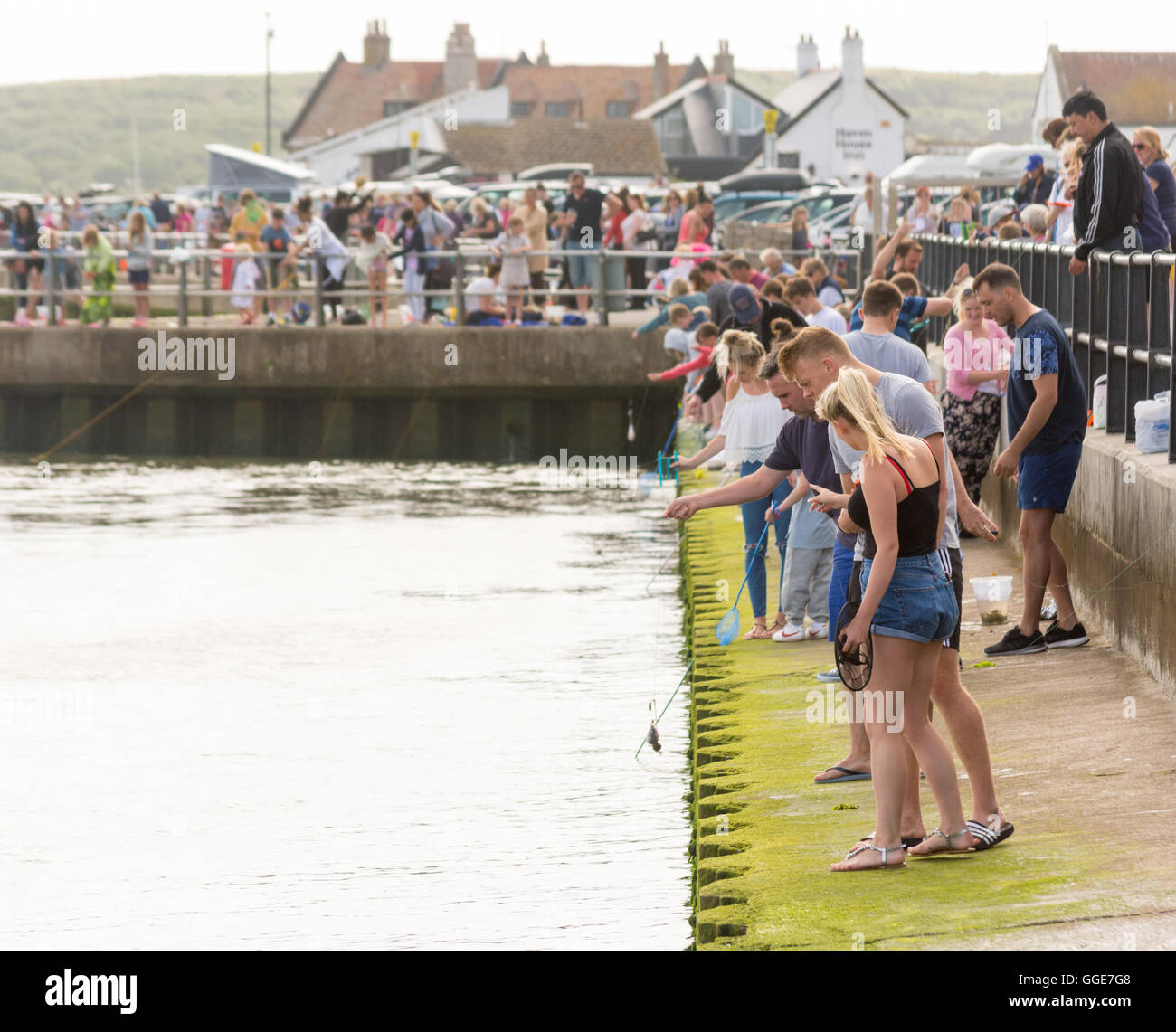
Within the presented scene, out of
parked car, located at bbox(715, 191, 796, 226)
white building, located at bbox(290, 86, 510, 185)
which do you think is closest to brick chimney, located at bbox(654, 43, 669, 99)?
white building, located at bbox(290, 86, 510, 185)

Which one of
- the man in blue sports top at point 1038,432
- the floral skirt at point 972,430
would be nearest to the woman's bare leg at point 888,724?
the man in blue sports top at point 1038,432

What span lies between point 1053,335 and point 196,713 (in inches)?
→ 240

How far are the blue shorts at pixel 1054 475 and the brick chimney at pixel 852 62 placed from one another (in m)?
75.7

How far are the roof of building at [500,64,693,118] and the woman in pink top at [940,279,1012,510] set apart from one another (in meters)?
96.6

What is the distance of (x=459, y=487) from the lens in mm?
24969

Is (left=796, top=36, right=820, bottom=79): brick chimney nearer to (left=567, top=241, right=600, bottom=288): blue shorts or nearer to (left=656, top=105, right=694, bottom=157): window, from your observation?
(left=656, top=105, right=694, bottom=157): window

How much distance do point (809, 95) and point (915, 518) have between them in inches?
3246

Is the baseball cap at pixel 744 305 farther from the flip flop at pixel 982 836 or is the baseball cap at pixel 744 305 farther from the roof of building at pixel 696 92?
the roof of building at pixel 696 92

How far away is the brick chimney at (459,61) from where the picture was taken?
98.8 meters

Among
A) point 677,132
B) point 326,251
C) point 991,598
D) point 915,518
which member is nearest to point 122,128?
point 677,132

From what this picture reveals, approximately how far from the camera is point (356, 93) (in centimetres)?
10800

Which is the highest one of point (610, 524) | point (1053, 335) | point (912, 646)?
point (1053, 335)
